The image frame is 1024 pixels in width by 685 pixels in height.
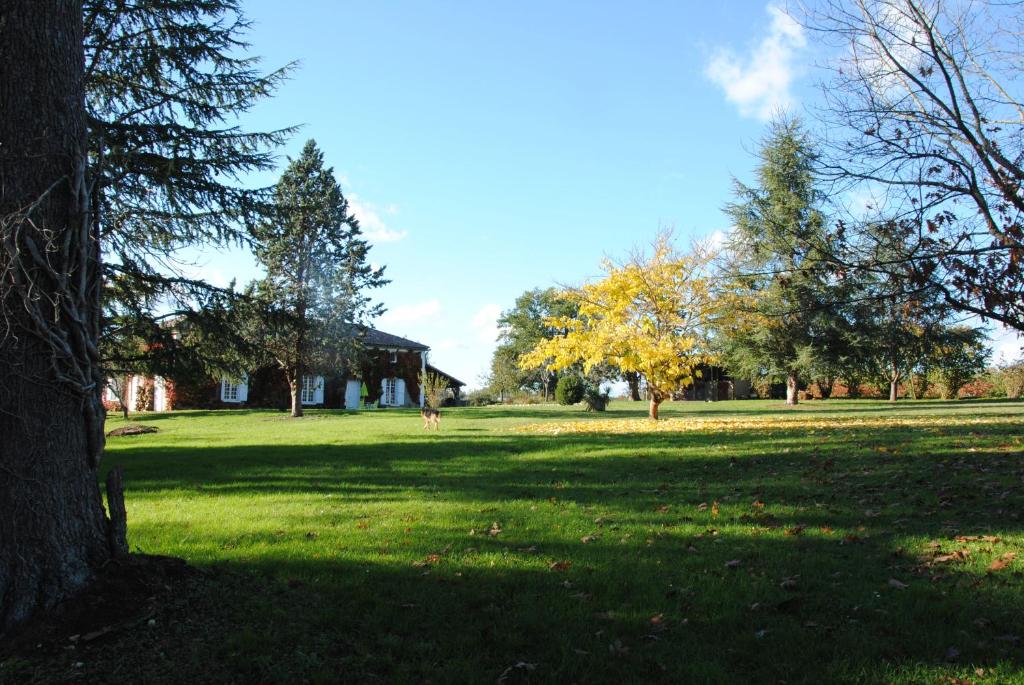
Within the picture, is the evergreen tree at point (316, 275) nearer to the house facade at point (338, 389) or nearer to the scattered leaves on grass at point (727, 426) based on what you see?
the house facade at point (338, 389)

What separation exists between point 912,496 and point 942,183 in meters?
3.34

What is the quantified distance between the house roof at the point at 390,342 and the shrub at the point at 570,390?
556 inches

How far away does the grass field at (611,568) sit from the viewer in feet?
11.8

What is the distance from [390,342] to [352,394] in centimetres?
448

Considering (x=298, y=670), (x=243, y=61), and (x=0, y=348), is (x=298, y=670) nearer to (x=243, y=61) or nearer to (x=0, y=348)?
(x=0, y=348)

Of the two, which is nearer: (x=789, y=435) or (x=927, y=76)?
(x=927, y=76)

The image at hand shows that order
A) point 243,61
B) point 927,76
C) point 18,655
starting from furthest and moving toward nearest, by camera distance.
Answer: point 243,61 → point 927,76 → point 18,655

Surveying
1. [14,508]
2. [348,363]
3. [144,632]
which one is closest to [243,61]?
[14,508]

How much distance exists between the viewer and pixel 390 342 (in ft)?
146

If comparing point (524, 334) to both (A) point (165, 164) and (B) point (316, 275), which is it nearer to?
(B) point (316, 275)

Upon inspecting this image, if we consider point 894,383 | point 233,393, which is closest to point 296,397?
point 233,393

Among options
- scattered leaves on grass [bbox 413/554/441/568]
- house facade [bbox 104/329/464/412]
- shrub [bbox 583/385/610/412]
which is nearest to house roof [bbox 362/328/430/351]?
house facade [bbox 104/329/464/412]

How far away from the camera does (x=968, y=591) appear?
4422mm

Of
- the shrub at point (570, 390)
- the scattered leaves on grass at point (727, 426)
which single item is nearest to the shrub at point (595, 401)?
the shrub at point (570, 390)
